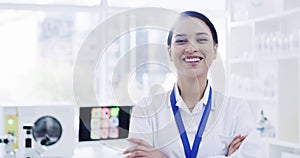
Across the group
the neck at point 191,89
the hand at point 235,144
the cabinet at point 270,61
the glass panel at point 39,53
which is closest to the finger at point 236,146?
the hand at point 235,144

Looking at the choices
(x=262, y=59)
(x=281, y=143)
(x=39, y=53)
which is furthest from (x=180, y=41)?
(x=39, y=53)

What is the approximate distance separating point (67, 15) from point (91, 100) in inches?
106

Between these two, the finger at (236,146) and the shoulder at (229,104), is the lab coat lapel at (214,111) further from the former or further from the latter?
the finger at (236,146)

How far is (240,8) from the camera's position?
4160 millimetres

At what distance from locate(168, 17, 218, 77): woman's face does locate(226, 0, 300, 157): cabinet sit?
157 cm

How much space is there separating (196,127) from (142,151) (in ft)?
0.72

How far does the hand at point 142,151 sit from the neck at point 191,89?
0.21 metres

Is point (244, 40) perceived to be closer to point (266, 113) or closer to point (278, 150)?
point (266, 113)

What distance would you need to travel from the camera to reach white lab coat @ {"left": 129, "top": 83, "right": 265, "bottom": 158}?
65.2 inches

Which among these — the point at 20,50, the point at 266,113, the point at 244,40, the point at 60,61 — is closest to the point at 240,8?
the point at 244,40

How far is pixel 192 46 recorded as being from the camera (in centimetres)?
151

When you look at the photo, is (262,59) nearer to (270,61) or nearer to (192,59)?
(270,61)

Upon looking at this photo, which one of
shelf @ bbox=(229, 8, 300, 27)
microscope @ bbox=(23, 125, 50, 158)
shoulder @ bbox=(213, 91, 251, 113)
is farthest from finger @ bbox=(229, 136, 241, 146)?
shelf @ bbox=(229, 8, 300, 27)

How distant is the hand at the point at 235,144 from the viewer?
1668mm
